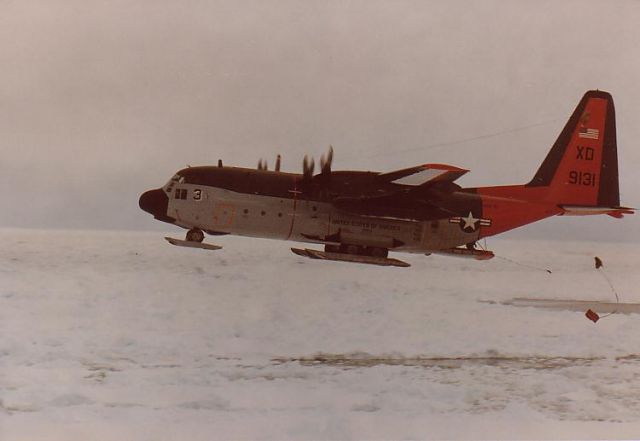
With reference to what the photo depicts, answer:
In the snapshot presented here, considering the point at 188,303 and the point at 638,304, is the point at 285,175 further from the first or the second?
Answer: the point at 638,304

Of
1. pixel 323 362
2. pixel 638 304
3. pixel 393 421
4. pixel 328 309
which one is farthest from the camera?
pixel 638 304

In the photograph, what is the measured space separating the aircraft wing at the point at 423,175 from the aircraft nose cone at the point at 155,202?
231 cm

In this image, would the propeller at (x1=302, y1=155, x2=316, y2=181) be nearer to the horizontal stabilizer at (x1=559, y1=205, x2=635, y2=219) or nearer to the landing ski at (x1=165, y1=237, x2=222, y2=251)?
the landing ski at (x1=165, y1=237, x2=222, y2=251)

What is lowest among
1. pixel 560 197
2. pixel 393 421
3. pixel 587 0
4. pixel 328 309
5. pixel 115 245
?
pixel 393 421

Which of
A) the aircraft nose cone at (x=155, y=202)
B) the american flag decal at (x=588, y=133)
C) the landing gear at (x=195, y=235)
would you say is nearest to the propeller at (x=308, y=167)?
the landing gear at (x=195, y=235)

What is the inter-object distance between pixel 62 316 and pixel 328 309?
2863 millimetres

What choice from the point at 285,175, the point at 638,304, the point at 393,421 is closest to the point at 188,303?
the point at 285,175

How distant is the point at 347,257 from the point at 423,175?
118 centimetres

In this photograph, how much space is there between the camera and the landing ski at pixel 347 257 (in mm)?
5820

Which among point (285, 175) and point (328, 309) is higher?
point (285, 175)

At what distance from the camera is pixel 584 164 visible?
649 cm

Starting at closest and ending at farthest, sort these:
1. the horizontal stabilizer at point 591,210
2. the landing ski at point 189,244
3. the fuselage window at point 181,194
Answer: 1. the landing ski at point 189,244
2. the fuselage window at point 181,194
3. the horizontal stabilizer at point 591,210

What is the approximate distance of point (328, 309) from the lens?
250 inches

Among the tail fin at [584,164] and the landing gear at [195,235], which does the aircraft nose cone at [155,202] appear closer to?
the landing gear at [195,235]
